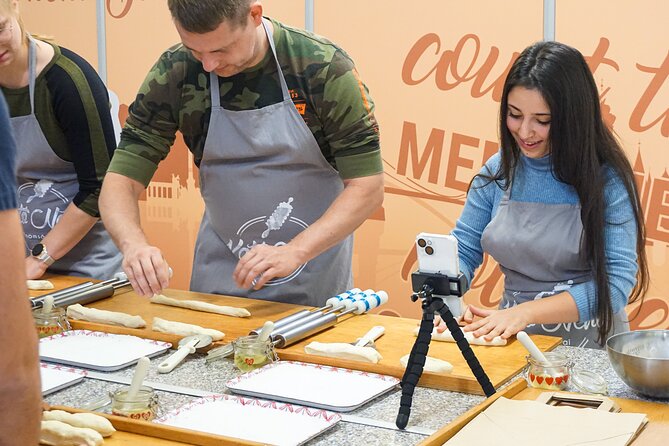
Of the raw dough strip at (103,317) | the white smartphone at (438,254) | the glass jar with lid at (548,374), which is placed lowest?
the raw dough strip at (103,317)

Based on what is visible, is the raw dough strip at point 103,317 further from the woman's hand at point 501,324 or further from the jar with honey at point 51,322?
the woman's hand at point 501,324

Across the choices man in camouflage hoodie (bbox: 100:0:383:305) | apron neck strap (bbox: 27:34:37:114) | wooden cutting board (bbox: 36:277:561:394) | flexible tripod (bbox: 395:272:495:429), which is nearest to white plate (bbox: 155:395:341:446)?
flexible tripod (bbox: 395:272:495:429)

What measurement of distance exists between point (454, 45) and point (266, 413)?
96.8 inches

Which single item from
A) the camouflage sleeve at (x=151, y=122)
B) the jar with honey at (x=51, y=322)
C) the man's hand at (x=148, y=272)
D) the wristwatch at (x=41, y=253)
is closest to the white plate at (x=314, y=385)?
the man's hand at (x=148, y=272)

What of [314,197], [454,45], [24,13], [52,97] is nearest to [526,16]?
[454,45]

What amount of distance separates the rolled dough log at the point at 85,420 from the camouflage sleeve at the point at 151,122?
1.06 meters

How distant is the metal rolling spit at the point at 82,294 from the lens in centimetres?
229

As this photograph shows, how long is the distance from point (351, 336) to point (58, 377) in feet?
2.11

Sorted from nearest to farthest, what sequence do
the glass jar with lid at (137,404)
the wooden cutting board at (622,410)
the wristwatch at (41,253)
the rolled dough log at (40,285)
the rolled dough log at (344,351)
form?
the wooden cutting board at (622,410), the glass jar with lid at (137,404), the rolled dough log at (344,351), the rolled dough log at (40,285), the wristwatch at (41,253)

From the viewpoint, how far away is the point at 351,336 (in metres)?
2.06

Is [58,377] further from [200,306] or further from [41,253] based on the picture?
[41,253]

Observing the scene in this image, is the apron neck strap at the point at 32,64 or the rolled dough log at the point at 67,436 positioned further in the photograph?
the apron neck strap at the point at 32,64

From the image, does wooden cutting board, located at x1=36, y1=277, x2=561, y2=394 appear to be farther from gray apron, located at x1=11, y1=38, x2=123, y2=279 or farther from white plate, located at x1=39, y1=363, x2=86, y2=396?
gray apron, located at x1=11, y1=38, x2=123, y2=279

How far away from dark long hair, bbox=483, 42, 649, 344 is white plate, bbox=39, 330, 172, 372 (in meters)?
1.04
